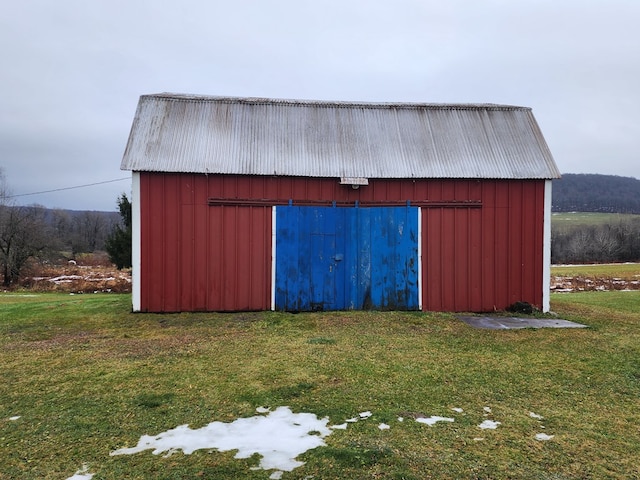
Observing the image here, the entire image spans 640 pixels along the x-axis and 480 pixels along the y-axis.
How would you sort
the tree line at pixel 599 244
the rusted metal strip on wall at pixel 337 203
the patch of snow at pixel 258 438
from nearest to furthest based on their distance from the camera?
the patch of snow at pixel 258 438 → the rusted metal strip on wall at pixel 337 203 → the tree line at pixel 599 244

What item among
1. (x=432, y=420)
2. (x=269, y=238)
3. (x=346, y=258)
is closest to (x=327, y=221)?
(x=346, y=258)

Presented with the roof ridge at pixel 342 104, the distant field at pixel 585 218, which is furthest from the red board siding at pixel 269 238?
the distant field at pixel 585 218

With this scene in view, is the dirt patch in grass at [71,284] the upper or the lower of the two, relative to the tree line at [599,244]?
lower

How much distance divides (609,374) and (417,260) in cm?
498

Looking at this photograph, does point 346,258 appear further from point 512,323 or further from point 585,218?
point 585,218

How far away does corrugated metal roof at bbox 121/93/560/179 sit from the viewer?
10.2m

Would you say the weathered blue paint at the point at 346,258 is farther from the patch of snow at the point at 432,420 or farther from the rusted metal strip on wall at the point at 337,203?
the patch of snow at the point at 432,420

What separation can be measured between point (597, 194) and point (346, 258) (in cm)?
A: 8238

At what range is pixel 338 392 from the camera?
4879mm

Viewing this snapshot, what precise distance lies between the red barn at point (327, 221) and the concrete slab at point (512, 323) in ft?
3.03

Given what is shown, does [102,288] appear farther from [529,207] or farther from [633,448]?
[633,448]

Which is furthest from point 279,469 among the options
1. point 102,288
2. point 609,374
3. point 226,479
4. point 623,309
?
point 102,288

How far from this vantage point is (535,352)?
22.1 ft

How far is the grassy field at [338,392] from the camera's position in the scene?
3.31 meters
